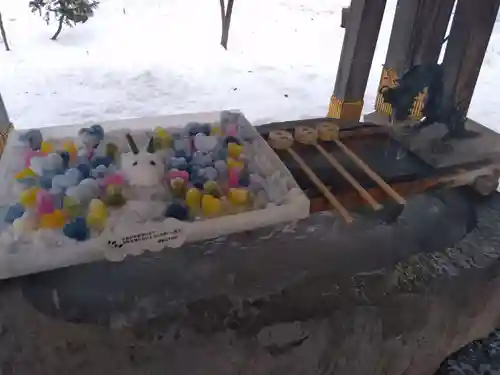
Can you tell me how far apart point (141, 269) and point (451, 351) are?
739mm

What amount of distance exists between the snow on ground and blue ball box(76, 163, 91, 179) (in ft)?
7.65

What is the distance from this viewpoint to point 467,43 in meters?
1.97

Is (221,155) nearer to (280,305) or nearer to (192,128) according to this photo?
(192,128)

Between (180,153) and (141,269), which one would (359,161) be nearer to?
(180,153)

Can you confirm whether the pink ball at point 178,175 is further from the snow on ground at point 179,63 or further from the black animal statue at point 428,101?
the snow on ground at point 179,63

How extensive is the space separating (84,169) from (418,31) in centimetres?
190

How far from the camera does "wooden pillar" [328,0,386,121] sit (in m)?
2.35

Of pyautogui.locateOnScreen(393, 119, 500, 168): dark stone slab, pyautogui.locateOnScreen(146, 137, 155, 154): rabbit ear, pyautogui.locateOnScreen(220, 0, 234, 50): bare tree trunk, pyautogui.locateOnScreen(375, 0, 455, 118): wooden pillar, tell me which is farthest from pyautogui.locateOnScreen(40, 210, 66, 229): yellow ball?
pyautogui.locateOnScreen(220, 0, 234, 50): bare tree trunk

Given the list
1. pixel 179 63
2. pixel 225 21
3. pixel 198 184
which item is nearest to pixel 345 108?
pixel 198 184

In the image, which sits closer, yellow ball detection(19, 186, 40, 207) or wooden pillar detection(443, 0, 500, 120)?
yellow ball detection(19, 186, 40, 207)

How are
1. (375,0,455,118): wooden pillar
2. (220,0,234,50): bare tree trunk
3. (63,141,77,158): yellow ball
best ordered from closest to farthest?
(63,141,77,158): yellow ball, (375,0,455,118): wooden pillar, (220,0,234,50): bare tree trunk

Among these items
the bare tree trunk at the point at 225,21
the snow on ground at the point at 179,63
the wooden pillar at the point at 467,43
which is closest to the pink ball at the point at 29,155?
the wooden pillar at the point at 467,43

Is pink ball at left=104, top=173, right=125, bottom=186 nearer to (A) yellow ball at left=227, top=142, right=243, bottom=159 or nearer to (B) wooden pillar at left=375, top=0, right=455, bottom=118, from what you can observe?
(A) yellow ball at left=227, top=142, right=243, bottom=159

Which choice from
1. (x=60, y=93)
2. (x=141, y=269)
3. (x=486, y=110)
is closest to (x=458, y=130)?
(x=141, y=269)
